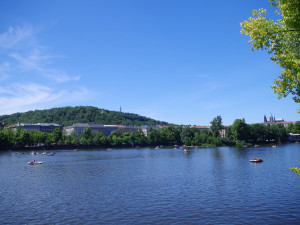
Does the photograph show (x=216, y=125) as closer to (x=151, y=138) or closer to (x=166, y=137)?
(x=166, y=137)

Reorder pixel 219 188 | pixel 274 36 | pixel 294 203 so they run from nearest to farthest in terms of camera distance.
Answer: pixel 274 36, pixel 294 203, pixel 219 188

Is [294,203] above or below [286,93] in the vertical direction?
below

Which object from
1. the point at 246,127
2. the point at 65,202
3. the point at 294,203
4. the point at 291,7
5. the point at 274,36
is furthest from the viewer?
the point at 246,127

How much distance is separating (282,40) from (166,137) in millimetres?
174697

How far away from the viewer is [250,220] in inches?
810

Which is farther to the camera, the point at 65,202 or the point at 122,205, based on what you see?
the point at 65,202

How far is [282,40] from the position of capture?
13.8 metres

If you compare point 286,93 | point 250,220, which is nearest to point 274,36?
point 286,93

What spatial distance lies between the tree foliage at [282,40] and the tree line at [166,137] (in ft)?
454

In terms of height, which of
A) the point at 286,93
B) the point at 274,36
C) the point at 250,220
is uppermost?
the point at 274,36

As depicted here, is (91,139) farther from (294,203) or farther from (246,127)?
(294,203)

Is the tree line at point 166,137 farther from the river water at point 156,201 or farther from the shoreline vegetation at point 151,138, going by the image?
the river water at point 156,201

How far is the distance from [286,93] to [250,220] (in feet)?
36.2

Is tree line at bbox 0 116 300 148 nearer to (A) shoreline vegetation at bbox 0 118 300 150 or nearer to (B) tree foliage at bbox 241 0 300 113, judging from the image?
(A) shoreline vegetation at bbox 0 118 300 150
